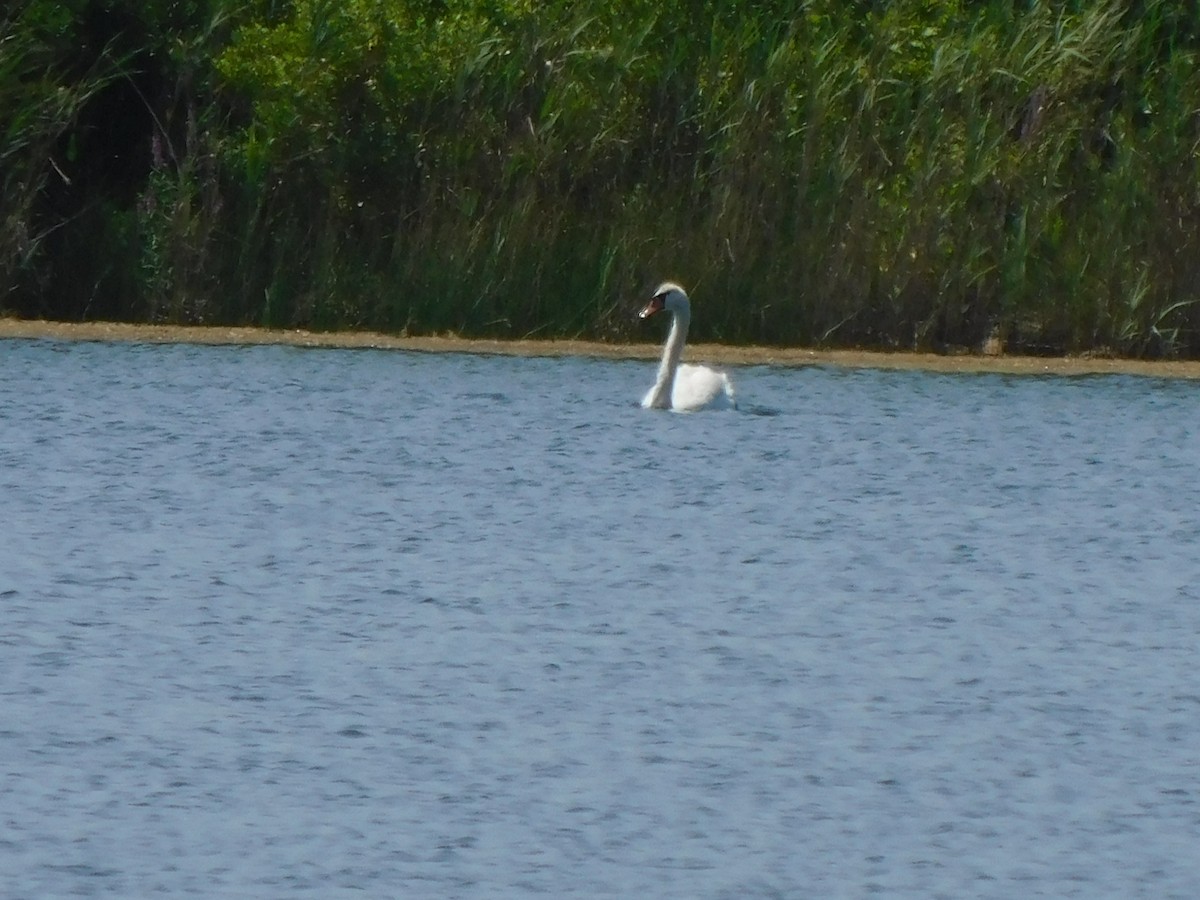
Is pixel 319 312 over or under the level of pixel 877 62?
under

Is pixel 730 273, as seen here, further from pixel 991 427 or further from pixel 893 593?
pixel 893 593

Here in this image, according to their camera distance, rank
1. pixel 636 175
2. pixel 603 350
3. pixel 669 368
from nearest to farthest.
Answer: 1. pixel 669 368
2. pixel 603 350
3. pixel 636 175

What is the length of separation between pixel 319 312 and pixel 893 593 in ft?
25.9

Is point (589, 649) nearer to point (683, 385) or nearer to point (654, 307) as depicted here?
point (683, 385)

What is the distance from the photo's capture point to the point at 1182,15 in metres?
16.9

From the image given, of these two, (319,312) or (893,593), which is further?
(319,312)

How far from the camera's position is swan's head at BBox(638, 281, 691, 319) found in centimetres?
1473

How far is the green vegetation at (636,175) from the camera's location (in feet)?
52.9

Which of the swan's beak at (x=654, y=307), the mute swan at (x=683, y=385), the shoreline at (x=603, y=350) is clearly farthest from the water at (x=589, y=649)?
the shoreline at (x=603, y=350)

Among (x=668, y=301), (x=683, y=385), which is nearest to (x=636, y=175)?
(x=668, y=301)

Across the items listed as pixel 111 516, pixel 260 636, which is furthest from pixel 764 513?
pixel 260 636

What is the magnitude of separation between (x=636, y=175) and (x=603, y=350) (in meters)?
1.24

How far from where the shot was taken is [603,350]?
52.3 feet

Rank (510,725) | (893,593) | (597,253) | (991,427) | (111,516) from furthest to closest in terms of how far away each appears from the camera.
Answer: (597,253), (991,427), (111,516), (893,593), (510,725)
